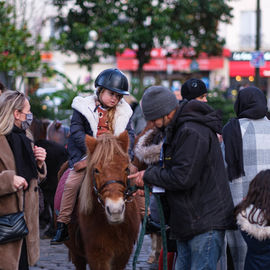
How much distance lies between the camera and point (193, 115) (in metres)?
4.30

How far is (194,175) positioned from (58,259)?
4.90 metres

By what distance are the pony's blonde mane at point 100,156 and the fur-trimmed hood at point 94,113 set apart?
70cm

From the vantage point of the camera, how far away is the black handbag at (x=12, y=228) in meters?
4.93

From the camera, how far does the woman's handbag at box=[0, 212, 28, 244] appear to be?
4930 mm

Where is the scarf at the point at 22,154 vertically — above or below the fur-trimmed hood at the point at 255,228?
above

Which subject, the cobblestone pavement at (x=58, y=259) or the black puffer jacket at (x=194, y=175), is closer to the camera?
the black puffer jacket at (x=194, y=175)

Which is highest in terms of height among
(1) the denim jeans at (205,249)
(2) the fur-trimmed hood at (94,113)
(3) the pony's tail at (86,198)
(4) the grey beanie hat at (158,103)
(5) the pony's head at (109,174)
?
(4) the grey beanie hat at (158,103)

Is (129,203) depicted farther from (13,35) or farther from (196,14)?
(196,14)

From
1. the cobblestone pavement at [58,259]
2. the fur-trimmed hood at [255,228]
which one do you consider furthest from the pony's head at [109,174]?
the cobblestone pavement at [58,259]

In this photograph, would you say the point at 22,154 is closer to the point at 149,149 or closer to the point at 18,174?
the point at 18,174

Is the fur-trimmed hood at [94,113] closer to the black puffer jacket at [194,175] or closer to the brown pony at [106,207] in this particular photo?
the brown pony at [106,207]

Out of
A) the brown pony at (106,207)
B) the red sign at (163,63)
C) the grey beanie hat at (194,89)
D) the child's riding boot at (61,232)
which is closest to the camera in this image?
the brown pony at (106,207)

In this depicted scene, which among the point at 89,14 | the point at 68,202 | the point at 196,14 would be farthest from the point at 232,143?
the point at 196,14

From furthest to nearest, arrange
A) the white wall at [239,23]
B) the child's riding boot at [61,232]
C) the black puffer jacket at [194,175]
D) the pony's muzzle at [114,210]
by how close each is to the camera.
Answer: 1. the white wall at [239,23]
2. the child's riding boot at [61,232]
3. the pony's muzzle at [114,210]
4. the black puffer jacket at [194,175]
